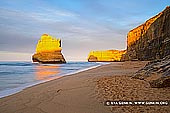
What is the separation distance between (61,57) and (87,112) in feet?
289

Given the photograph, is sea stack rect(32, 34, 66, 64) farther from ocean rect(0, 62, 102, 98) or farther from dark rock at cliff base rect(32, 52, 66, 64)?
ocean rect(0, 62, 102, 98)

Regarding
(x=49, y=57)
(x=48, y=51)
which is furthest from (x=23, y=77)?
(x=48, y=51)

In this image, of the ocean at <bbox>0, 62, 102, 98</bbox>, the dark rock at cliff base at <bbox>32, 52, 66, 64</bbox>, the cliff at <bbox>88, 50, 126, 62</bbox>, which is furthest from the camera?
the cliff at <bbox>88, 50, 126, 62</bbox>

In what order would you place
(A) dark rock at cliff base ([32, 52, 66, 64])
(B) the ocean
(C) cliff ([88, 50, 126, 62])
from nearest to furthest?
(B) the ocean < (A) dark rock at cliff base ([32, 52, 66, 64]) < (C) cliff ([88, 50, 126, 62])

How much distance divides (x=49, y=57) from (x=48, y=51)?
3.99m

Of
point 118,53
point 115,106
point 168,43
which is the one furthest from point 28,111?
point 118,53

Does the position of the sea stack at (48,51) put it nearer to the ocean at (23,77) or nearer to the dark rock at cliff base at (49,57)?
the dark rock at cliff base at (49,57)

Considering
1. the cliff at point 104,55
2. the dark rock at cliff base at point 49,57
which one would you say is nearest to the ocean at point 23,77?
the dark rock at cliff base at point 49,57

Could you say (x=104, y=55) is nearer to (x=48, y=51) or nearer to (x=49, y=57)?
(x=48, y=51)

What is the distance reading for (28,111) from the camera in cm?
455

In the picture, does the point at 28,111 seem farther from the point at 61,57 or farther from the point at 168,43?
the point at 61,57

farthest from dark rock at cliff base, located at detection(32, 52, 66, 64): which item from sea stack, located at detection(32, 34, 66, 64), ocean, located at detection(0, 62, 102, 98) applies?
ocean, located at detection(0, 62, 102, 98)

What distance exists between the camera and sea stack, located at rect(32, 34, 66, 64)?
291ft

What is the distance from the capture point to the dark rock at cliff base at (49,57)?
88250 mm
